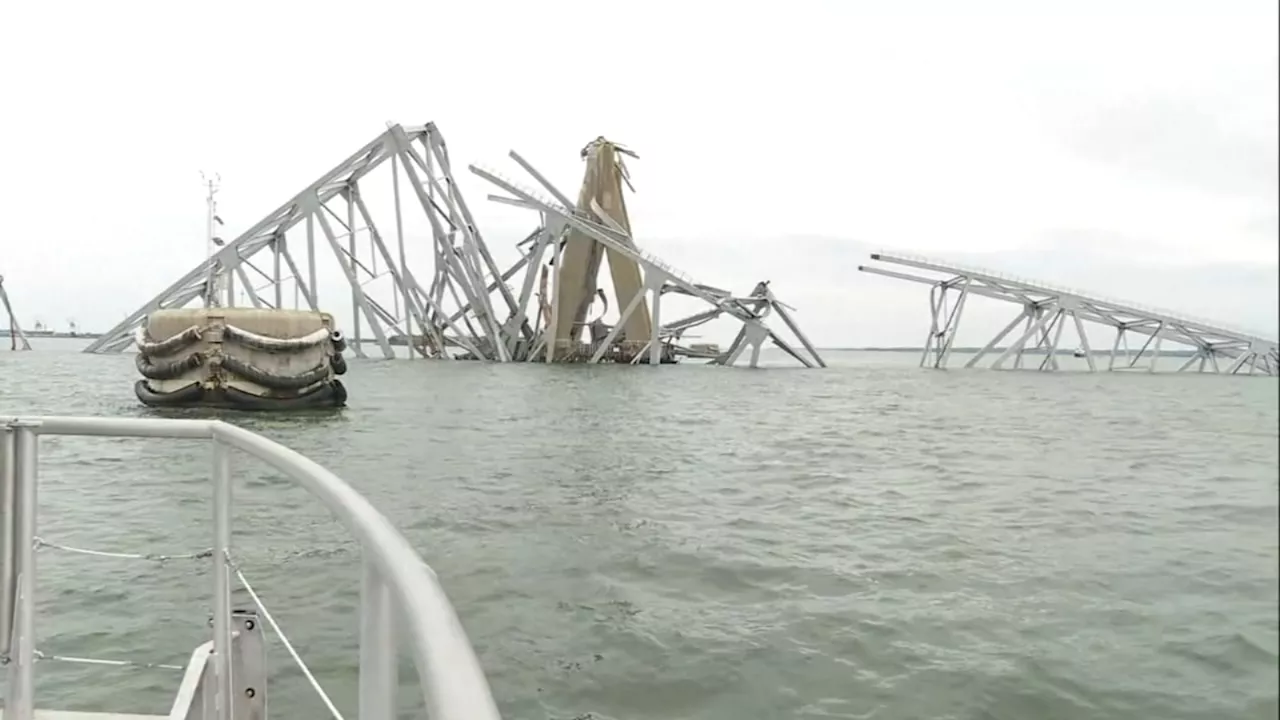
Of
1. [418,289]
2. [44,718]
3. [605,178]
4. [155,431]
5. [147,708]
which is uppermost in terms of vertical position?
[605,178]

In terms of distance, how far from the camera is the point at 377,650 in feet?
2.57

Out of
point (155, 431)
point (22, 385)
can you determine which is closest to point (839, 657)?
point (155, 431)

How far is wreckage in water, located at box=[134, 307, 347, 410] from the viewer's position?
54.8 feet

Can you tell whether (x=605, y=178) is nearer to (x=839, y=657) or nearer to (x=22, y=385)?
(x=22, y=385)

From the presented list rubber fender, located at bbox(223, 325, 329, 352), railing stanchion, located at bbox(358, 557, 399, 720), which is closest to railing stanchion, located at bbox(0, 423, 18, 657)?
railing stanchion, located at bbox(358, 557, 399, 720)

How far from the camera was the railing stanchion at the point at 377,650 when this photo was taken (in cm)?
77

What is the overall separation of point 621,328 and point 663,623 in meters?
33.5

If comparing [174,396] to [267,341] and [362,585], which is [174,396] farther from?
[362,585]

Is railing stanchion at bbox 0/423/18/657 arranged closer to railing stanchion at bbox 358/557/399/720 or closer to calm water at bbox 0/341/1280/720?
calm water at bbox 0/341/1280/720

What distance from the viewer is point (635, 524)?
667 centimetres

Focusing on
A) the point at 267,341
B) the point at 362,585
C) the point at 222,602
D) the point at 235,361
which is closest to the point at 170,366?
the point at 235,361

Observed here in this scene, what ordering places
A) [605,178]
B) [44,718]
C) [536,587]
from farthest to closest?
[605,178] → [536,587] → [44,718]

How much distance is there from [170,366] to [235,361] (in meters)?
1.26

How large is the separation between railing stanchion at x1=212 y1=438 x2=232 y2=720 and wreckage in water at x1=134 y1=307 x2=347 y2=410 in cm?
1609
